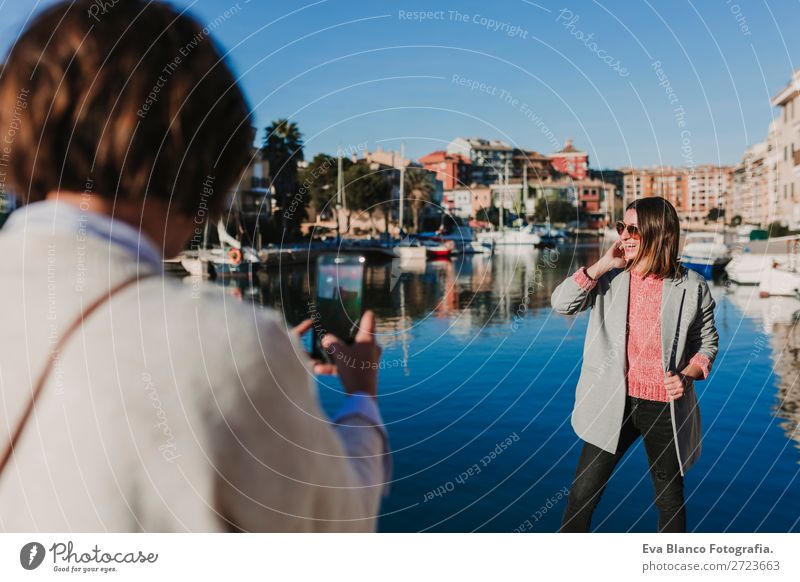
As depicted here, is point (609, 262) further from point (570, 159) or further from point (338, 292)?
point (570, 159)

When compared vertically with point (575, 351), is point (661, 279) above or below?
above

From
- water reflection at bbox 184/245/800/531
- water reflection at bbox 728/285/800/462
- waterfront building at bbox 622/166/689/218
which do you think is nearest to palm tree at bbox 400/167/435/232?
waterfront building at bbox 622/166/689/218

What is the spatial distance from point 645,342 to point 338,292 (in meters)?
1.13

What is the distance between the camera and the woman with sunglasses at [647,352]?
265 centimetres

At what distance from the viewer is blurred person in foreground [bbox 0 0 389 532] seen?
1008mm

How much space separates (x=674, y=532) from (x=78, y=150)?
2436 millimetres

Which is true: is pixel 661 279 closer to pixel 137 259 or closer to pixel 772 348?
pixel 137 259

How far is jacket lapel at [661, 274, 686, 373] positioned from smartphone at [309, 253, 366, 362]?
112 centimetres

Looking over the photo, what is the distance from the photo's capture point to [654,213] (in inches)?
105

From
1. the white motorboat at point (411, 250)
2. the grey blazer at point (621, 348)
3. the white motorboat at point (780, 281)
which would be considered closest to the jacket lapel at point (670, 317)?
the grey blazer at point (621, 348)

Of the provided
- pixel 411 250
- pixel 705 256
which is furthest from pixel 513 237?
pixel 705 256

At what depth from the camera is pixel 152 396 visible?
1025mm

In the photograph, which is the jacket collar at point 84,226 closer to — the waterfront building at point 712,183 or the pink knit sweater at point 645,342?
the pink knit sweater at point 645,342
